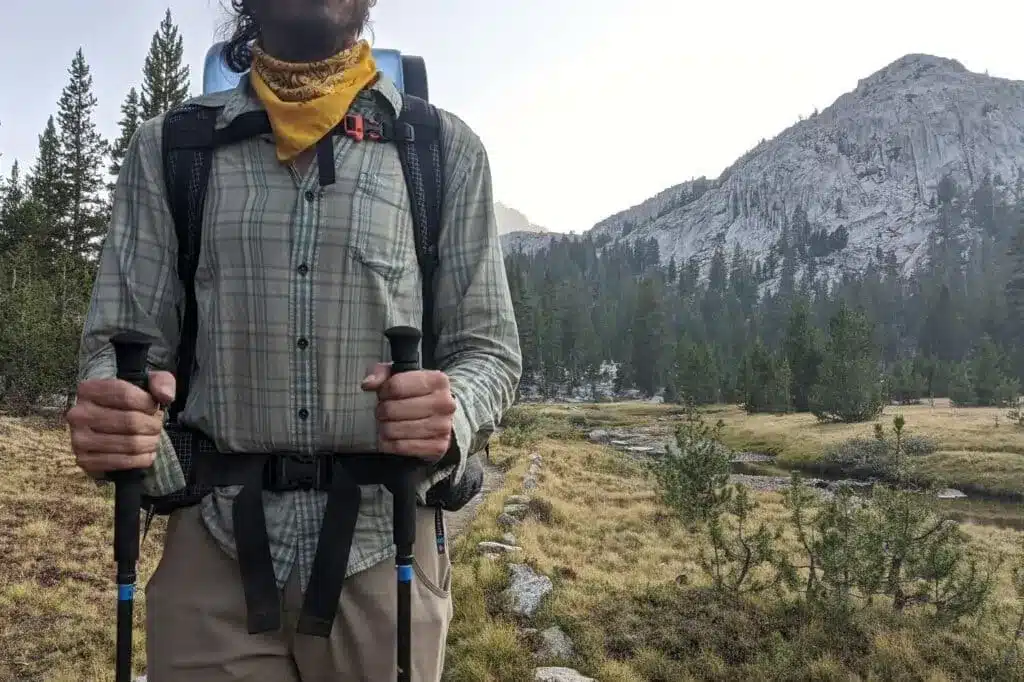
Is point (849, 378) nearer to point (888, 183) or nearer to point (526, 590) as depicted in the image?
point (526, 590)

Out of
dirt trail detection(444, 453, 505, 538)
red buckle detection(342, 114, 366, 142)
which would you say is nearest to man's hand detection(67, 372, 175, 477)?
red buckle detection(342, 114, 366, 142)

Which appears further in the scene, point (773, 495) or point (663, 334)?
point (663, 334)

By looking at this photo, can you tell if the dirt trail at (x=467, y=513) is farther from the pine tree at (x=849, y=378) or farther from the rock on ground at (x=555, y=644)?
the pine tree at (x=849, y=378)

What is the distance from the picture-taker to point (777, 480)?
2722 cm

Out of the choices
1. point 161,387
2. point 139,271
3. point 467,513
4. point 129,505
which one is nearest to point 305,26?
point 139,271

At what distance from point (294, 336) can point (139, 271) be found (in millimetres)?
458

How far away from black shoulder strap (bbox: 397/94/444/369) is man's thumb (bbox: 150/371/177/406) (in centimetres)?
64

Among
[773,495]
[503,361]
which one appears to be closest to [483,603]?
[503,361]

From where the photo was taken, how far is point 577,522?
45.0ft

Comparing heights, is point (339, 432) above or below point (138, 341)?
below

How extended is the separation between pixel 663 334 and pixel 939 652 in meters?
80.0

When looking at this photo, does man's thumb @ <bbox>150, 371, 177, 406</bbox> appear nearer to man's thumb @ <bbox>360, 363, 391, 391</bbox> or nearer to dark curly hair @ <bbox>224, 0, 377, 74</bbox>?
Answer: man's thumb @ <bbox>360, 363, 391, 391</bbox>

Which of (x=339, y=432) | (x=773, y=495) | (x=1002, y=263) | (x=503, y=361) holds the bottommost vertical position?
(x=773, y=495)

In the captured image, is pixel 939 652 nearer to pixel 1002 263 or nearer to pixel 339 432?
pixel 339 432
